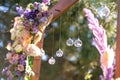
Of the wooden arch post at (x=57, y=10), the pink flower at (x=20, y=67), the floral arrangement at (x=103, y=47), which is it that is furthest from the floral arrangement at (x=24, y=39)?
the floral arrangement at (x=103, y=47)

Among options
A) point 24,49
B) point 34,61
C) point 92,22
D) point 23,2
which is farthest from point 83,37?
point 92,22

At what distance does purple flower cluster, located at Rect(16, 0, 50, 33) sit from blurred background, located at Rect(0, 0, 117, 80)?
2.72m

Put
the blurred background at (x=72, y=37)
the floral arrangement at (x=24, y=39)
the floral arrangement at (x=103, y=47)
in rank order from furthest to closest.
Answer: the blurred background at (x=72, y=37), the floral arrangement at (x=24, y=39), the floral arrangement at (x=103, y=47)

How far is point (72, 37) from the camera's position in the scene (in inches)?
199

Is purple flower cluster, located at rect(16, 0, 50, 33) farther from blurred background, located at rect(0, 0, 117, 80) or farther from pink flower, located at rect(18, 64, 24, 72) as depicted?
blurred background, located at rect(0, 0, 117, 80)

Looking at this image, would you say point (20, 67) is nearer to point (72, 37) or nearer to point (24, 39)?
point (24, 39)

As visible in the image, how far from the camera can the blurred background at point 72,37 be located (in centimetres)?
481

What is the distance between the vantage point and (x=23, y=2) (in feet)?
14.8

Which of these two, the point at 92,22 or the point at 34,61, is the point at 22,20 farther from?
the point at 92,22

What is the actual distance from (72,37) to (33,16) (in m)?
3.24

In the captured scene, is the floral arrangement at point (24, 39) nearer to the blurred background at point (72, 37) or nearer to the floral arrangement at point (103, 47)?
the floral arrangement at point (103, 47)

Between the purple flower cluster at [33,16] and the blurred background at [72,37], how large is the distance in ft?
8.93

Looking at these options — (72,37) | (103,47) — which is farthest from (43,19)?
(72,37)

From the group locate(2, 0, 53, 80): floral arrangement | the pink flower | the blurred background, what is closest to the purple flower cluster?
locate(2, 0, 53, 80): floral arrangement
